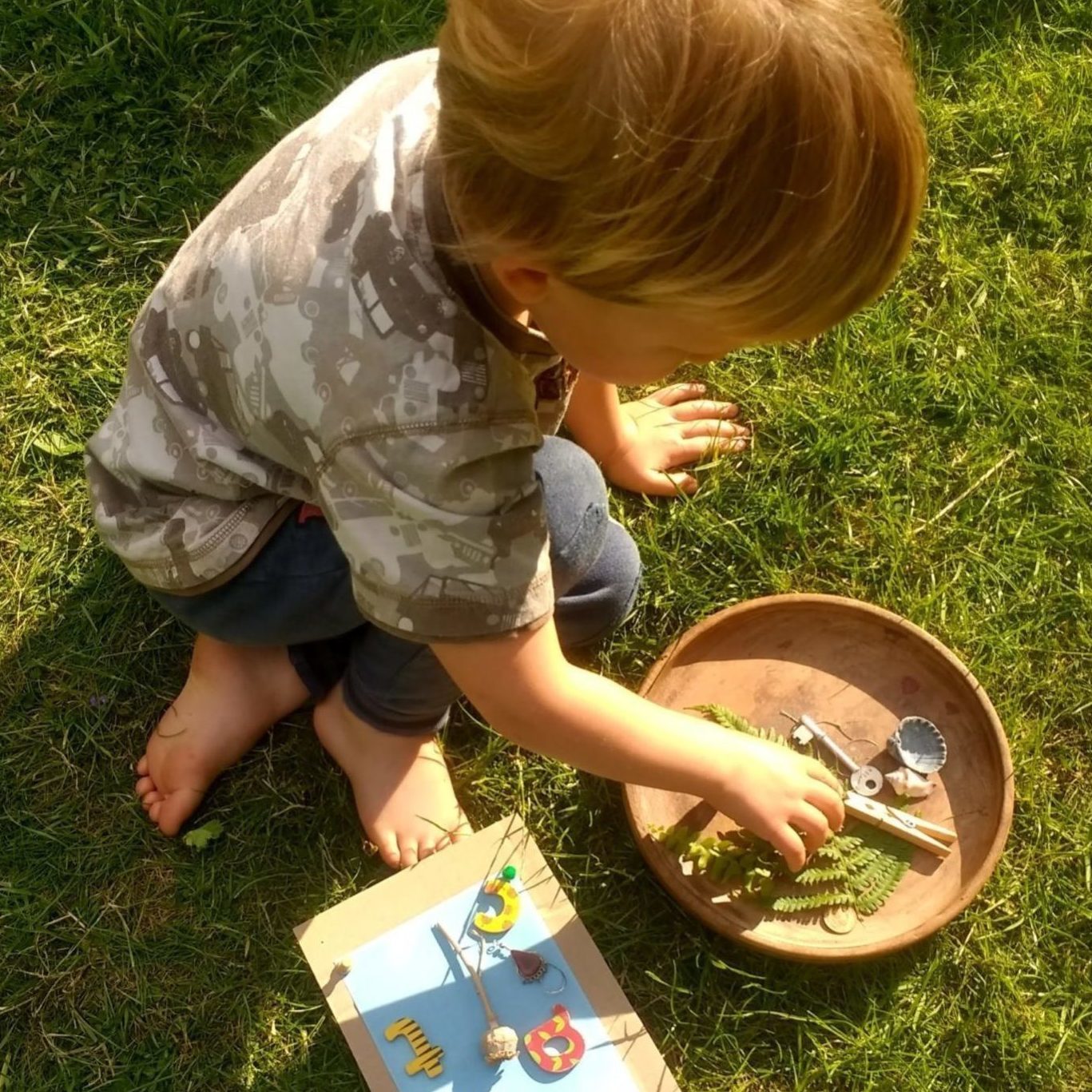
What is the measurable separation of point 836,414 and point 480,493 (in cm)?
98

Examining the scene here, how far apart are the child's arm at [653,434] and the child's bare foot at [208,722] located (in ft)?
1.87

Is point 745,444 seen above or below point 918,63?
below

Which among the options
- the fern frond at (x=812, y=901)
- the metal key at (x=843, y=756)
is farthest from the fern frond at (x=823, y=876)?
the metal key at (x=843, y=756)

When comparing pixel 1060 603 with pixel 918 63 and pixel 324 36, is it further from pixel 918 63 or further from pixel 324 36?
pixel 324 36

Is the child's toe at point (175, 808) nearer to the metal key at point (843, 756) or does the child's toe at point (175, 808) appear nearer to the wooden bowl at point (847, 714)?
the wooden bowl at point (847, 714)

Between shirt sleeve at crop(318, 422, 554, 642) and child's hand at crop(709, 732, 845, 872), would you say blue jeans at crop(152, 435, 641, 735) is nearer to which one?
shirt sleeve at crop(318, 422, 554, 642)

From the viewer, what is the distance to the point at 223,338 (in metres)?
1.21

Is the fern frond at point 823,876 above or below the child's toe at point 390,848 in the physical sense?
above

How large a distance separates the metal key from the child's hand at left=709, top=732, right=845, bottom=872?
0.55 feet

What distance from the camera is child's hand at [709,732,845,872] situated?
4.51 feet

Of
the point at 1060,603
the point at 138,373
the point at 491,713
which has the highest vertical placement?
the point at 138,373

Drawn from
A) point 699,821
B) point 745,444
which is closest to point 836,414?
point 745,444

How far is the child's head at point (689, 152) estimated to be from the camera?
2.62ft

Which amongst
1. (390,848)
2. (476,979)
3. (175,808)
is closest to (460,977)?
(476,979)
